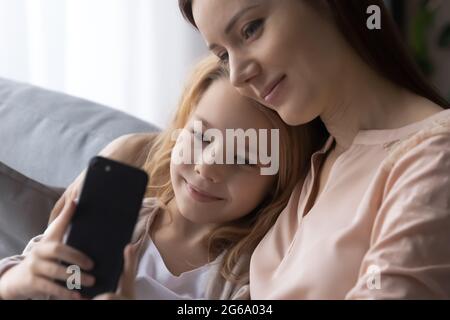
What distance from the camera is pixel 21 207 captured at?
1.23 meters

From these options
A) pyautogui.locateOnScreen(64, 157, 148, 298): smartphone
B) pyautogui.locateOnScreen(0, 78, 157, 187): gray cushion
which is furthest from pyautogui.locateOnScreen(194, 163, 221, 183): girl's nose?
pyautogui.locateOnScreen(0, 78, 157, 187): gray cushion

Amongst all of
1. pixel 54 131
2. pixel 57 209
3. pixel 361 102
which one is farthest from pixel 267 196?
pixel 54 131

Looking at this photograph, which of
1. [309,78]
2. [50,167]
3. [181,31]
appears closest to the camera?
[309,78]

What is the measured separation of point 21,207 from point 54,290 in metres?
0.41

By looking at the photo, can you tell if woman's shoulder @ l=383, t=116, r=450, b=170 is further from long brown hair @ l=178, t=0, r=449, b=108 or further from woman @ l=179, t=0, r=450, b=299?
long brown hair @ l=178, t=0, r=449, b=108

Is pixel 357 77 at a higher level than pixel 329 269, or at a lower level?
higher

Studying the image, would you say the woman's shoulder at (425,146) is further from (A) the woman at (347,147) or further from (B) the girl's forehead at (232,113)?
(B) the girl's forehead at (232,113)

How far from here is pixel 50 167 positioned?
1.46 m

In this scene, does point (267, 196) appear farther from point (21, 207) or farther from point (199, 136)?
point (21, 207)

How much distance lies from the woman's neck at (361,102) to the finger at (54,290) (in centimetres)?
42
